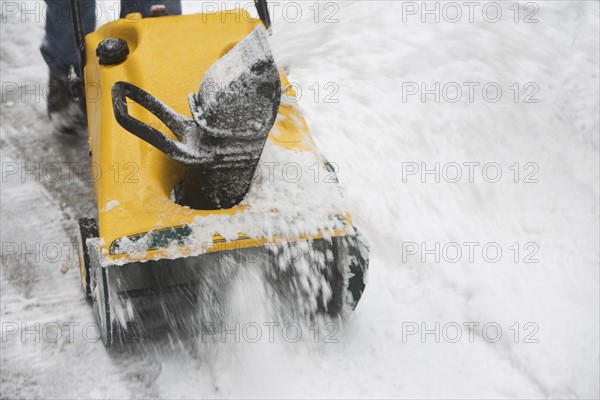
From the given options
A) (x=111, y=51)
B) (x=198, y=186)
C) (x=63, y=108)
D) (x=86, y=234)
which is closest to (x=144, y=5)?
(x=63, y=108)

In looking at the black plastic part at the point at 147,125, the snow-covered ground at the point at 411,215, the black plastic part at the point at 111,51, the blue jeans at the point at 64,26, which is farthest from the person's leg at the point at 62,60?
the black plastic part at the point at 147,125

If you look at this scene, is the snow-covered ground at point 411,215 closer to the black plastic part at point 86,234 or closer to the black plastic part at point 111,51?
the black plastic part at point 86,234

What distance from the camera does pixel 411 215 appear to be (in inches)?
111

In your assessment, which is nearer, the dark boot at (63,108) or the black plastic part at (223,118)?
the black plastic part at (223,118)

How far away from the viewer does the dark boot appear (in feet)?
10.0

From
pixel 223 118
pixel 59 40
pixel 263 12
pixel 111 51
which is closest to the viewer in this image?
pixel 223 118

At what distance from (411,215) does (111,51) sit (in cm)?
138

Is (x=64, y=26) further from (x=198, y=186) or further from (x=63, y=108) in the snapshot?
(x=198, y=186)

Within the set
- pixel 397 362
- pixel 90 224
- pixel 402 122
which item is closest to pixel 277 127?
pixel 90 224

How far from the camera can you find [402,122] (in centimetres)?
322

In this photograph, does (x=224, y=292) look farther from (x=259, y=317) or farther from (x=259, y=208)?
(x=259, y=208)

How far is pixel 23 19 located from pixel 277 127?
2567 millimetres

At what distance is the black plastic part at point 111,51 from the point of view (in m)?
2.25

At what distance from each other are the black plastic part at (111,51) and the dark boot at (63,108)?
0.81 meters
